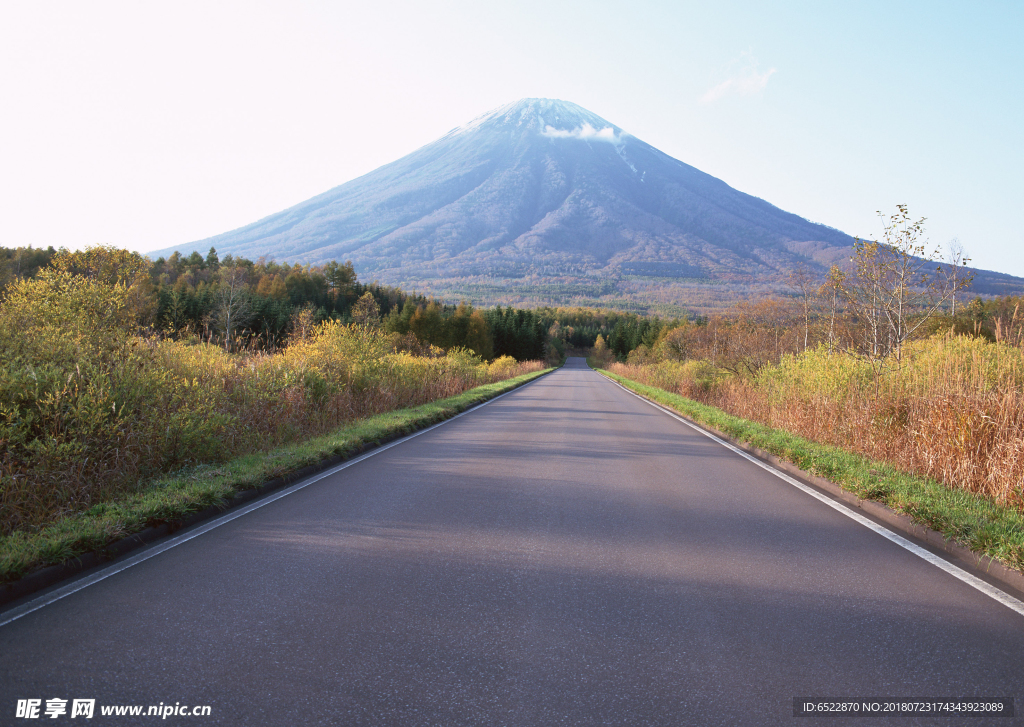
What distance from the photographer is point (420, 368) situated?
2139 cm

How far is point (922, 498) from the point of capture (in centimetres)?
604

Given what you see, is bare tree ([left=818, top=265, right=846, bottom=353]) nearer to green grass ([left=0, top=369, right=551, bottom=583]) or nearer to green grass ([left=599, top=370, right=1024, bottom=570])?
green grass ([left=599, top=370, right=1024, bottom=570])

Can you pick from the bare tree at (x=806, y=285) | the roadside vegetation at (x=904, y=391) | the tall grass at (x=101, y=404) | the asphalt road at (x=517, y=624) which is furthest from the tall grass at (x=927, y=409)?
the tall grass at (x=101, y=404)

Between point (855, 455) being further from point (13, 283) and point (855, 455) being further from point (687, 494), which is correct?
point (13, 283)

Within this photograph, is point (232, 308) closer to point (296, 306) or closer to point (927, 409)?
point (296, 306)

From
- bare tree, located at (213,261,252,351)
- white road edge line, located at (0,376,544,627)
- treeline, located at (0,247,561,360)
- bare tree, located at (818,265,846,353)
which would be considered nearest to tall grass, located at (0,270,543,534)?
white road edge line, located at (0,376,544,627)

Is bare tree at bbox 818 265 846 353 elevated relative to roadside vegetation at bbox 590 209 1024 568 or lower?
elevated

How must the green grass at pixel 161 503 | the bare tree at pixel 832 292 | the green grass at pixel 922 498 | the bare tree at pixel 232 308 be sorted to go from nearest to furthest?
the green grass at pixel 161 503
the green grass at pixel 922 498
the bare tree at pixel 832 292
the bare tree at pixel 232 308

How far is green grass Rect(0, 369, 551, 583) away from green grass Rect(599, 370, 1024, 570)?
6641mm

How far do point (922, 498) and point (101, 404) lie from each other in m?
8.45

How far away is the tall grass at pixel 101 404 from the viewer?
572 cm

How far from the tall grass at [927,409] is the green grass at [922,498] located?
1.13 ft

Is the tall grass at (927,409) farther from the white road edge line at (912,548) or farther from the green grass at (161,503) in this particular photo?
the green grass at (161,503)

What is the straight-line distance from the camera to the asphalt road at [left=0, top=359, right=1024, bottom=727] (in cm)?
279
